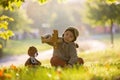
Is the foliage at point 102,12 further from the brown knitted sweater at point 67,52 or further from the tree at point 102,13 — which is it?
the brown knitted sweater at point 67,52

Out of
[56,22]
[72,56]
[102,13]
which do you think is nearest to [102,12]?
[102,13]

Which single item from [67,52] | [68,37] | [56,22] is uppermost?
[56,22]

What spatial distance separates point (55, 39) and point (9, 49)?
96.4 ft

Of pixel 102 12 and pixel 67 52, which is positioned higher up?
pixel 102 12

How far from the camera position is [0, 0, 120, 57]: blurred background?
36125 millimetres

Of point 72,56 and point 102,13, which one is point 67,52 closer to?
point 72,56

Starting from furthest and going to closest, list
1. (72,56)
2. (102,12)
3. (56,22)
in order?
(56,22) → (102,12) → (72,56)

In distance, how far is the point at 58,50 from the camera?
794 centimetres

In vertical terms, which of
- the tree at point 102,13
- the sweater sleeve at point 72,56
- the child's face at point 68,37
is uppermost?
the tree at point 102,13

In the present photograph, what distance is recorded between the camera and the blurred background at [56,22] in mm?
36125

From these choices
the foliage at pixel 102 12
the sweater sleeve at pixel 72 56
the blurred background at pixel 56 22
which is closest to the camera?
the sweater sleeve at pixel 72 56

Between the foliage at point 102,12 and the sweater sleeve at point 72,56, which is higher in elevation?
the foliage at point 102,12

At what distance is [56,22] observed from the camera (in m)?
66.3

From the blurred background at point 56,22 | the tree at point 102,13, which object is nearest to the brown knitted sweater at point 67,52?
the blurred background at point 56,22
